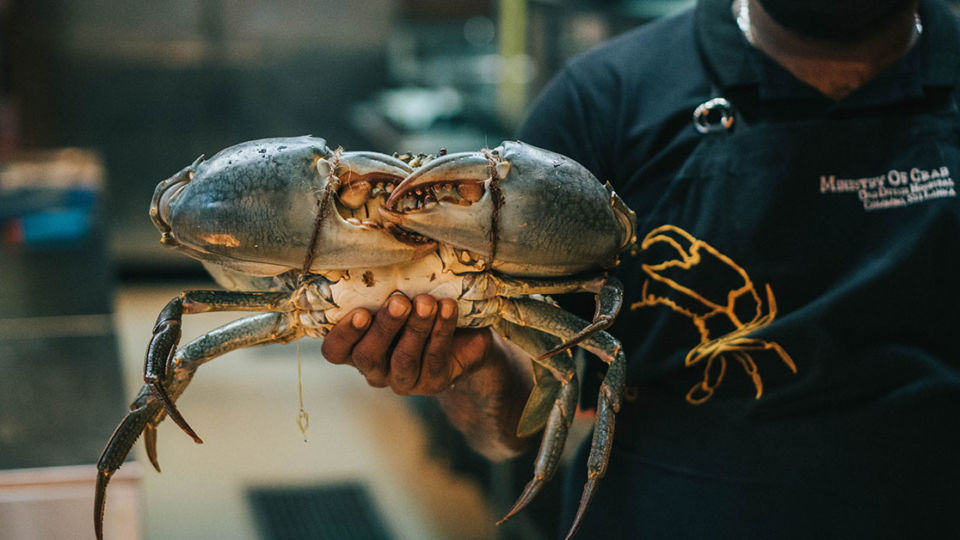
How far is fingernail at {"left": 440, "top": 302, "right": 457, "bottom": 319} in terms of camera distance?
1.21m

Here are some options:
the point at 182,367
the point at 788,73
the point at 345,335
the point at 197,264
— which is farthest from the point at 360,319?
the point at 197,264

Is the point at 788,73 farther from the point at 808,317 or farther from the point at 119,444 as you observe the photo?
the point at 119,444

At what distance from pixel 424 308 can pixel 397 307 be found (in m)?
0.03

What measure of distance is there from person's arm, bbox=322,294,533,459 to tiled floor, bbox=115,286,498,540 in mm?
1783

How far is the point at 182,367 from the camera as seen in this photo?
1.28 meters

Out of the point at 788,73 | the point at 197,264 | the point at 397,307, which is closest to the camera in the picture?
the point at 397,307

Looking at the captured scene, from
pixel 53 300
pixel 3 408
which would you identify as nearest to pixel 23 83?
pixel 53 300

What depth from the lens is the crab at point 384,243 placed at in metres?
1.09

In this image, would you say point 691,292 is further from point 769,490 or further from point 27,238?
point 27,238

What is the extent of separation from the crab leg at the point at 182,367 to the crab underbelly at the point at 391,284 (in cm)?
9

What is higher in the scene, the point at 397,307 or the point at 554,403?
the point at 397,307

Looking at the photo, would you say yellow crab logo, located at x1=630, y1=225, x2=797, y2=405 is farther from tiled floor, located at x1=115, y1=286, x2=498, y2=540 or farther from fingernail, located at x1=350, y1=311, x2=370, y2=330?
tiled floor, located at x1=115, y1=286, x2=498, y2=540

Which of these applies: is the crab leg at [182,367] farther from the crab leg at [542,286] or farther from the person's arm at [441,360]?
the crab leg at [542,286]

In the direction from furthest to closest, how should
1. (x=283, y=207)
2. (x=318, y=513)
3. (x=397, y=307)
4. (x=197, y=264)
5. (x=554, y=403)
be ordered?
(x=197, y=264) < (x=318, y=513) < (x=554, y=403) < (x=397, y=307) < (x=283, y=207)
